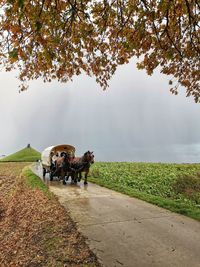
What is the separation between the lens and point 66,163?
63.0 feet

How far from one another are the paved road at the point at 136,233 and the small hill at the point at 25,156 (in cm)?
4732

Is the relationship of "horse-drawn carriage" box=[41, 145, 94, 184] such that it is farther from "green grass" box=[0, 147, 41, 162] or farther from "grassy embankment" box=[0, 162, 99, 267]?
"green grass" box=[0, 147, 41, 162]

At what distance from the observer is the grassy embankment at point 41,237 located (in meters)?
6.97

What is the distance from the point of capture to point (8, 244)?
32.3 feet

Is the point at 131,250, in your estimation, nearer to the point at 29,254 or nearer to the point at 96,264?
the point at 96,264

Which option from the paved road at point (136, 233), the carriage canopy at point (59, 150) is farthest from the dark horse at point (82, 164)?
the paved road at point (136, 233)

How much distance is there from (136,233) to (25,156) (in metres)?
56.1

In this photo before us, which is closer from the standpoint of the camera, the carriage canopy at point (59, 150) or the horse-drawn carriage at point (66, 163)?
the horse-drawn carriage at point (66, 163)

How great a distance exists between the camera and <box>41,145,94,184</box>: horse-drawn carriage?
17.9m

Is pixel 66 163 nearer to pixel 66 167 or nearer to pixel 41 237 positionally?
pixel 66 167

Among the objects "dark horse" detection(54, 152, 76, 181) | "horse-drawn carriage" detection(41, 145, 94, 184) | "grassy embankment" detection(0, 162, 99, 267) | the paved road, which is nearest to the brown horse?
"horse-drawn carriage" detection(41, 145, 94, 184)

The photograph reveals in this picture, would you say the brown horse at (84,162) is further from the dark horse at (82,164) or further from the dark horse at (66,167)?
the dark horse at (66,167)

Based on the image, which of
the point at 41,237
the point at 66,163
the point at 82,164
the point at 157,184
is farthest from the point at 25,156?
the point at 41,237

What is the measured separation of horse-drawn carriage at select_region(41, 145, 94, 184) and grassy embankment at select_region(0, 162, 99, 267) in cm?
377
